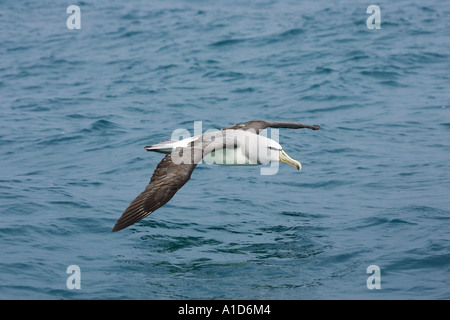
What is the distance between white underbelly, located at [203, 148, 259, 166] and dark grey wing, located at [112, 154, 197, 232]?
4.65ft

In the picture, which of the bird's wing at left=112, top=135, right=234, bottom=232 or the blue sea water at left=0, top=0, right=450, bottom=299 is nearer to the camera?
the bird's wing at left=112, top=135, right=234, bottom=232

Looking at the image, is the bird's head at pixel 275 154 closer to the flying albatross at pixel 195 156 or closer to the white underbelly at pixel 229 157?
the flying albatross at pixel 195 156

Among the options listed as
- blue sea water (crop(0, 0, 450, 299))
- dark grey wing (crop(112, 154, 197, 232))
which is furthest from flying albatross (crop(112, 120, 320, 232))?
blue sea water (crop(0, 0, 450, 299))

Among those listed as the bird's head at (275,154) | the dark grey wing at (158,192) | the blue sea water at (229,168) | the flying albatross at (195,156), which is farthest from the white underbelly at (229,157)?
the dark grey wing at (158,192)

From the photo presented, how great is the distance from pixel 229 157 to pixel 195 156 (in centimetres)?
129

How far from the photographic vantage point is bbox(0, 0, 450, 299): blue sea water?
30.9ft

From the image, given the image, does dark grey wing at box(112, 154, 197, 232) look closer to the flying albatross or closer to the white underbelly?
the flying albatross

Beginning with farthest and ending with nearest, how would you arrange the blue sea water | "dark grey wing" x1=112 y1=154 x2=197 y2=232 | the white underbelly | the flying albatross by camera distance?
1. the white underbelly
2. the blue sea water
3. the flying albatross
4. "dark grey wing" x1=112 y1=154 x2=197 y2=232

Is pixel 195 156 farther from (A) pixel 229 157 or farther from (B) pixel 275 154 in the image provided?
(B) pixel 275 154

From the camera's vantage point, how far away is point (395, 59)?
800 inches

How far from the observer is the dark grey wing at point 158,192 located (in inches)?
344

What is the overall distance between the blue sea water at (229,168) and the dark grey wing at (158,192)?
93 cm

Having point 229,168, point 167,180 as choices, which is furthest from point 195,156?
point 229,168
